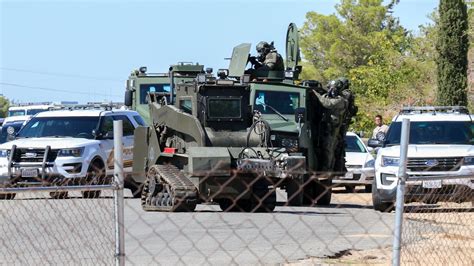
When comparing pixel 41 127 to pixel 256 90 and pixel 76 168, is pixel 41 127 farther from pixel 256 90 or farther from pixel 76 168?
pixel 256 90

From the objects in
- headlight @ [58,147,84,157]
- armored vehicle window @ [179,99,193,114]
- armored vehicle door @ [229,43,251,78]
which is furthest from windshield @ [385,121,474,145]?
headlight @ [58,147,84,157]

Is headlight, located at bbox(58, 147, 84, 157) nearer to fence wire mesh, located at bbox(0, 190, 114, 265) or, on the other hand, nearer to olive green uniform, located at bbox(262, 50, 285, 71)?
olive green uniform, located at bbox(262, 50, 285, 71)

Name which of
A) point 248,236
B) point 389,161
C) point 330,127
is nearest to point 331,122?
point 330,127

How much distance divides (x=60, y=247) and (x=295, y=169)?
6.26 meters

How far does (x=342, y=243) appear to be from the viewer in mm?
14797

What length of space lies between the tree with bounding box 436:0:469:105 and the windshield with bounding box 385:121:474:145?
56.2ft

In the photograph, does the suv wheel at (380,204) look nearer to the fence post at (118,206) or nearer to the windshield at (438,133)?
Answer: the windshield at (438,133)

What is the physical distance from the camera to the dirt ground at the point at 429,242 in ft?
41.1

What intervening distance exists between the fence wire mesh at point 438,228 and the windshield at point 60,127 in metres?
10.4

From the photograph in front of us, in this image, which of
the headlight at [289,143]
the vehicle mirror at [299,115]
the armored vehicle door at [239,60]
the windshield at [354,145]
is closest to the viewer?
the headlight at [289,143]

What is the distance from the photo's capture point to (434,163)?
19.6 m

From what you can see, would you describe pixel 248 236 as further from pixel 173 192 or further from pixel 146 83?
pixel 146 83

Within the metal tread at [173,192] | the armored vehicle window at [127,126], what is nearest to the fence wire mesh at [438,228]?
the metal tread at [173,192]

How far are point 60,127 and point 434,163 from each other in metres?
8.35
